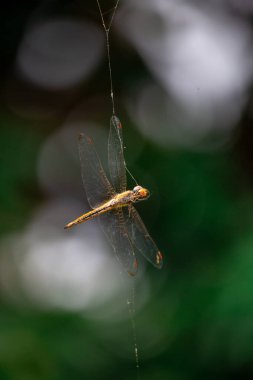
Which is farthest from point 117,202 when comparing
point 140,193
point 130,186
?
point 130,186

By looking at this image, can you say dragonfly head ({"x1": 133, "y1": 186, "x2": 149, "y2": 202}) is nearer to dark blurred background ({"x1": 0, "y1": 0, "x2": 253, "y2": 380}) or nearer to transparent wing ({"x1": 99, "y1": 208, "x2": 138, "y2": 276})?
transparent wing ({"x1": 99, "y1": 208, "x2": 138, "y2": 276})

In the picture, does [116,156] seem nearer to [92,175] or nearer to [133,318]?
[92,175]

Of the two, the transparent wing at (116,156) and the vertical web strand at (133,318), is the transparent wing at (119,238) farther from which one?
the vertical web strand at (133,318)

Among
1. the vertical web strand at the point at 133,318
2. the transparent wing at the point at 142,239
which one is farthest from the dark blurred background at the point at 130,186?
the transparent wing at the point at 142,239

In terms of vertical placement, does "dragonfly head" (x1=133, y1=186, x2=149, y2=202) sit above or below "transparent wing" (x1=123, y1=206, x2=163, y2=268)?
above

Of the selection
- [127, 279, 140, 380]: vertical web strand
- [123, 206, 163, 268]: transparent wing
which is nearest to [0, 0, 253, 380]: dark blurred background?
[127, 279, 140, 380]: vertical web strand

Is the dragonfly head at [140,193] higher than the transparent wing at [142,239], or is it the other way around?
the dragonfly head at [140,193]

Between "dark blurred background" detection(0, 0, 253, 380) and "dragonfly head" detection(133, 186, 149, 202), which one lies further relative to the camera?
"dark blurred background" detection(0, 0, 253, 380)

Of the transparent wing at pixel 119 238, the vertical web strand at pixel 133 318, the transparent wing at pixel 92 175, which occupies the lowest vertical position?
the vertical web strand at pixel 133 318

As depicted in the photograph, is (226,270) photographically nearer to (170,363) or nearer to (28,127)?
(170,363)
